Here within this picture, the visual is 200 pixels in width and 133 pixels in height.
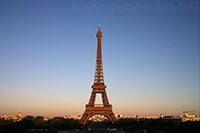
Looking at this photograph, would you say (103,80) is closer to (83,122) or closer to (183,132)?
(83,122)

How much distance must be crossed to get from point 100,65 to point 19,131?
126ft

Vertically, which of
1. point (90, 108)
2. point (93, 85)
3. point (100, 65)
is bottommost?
point (90, 108)

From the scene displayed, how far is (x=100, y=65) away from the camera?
258 ft

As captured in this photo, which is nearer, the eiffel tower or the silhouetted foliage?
the silhouetted foliage

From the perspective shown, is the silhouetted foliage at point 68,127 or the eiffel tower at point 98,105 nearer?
the silhouetted foliage at point 68,127

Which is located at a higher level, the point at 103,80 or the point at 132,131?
the point at 103,80

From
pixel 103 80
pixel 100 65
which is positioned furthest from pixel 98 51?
pixel 103 80

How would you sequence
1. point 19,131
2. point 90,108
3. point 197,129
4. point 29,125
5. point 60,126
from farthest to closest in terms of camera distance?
1. point 90,108
2. point 60,126
3. point 29,125
4. point 19,131
5. point 197,129

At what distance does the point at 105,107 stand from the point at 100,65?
13.9 meters

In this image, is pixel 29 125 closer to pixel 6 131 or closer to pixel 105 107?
pixel 6 131

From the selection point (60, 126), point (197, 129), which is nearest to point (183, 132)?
point (197, 129)

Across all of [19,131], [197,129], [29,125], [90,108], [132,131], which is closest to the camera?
[197,129]

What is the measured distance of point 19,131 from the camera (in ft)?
152

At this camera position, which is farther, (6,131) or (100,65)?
(100,65)
